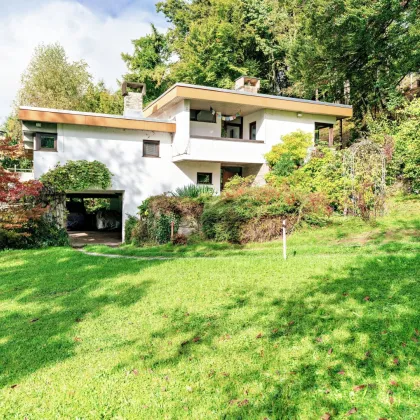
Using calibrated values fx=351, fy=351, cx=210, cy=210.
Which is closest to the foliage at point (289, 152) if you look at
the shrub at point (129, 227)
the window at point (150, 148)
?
the window at point (150, 148)

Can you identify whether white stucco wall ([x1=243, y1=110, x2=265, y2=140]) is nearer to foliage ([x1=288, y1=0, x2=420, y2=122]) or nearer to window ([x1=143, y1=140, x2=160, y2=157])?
window ([x1=143, y1=140, x2=160, y2=157])

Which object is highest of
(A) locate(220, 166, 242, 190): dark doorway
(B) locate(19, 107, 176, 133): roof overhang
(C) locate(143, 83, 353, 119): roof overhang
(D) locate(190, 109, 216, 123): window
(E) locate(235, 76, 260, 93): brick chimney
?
(E) locate(235, 76, 260, 93): brick chimney

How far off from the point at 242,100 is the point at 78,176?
8.97 metres

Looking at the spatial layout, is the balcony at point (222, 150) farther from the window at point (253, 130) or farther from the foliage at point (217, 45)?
the foliage at point (217, 45)

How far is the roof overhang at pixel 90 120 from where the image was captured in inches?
605

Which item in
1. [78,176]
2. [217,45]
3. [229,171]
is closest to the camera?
[78,176]

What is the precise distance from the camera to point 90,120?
16.3 metres

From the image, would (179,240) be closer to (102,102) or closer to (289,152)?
(289,152)

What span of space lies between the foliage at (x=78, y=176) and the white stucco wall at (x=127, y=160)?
1.36 feet

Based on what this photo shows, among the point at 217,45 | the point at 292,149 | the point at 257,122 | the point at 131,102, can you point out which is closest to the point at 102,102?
the point at 217,45

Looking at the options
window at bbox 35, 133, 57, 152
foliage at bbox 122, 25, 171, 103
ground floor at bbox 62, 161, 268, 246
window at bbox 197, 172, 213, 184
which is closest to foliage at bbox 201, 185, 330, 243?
ground floor at bbox 62, 161, 268, 246

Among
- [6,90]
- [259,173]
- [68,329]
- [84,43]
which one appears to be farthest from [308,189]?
[6,90]

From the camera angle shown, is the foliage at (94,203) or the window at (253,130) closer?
the window at (253,130)

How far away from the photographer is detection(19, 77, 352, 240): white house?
16172 mm
